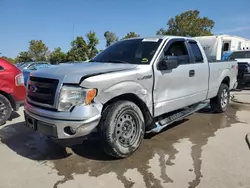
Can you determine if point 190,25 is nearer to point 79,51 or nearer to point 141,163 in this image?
point 79,51

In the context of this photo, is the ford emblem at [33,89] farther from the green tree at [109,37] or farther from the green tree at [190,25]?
the green tree at [109,37]

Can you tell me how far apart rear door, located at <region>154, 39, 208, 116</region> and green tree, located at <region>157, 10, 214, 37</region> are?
3575 centimetres

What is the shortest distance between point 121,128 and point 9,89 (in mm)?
3357

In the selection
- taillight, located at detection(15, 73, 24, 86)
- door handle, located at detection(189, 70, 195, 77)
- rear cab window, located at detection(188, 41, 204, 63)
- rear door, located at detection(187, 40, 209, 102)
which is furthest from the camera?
taillight, located at detection(15, 73, 24, 86)

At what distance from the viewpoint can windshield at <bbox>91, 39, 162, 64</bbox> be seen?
13.7 feet

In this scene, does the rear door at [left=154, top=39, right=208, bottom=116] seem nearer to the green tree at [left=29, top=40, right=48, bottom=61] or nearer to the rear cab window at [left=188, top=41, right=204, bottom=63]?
the rear cab window at [left=188, top=41, right=204, bottom=63]

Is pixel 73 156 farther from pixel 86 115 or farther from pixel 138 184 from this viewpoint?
A: pixel 138 184

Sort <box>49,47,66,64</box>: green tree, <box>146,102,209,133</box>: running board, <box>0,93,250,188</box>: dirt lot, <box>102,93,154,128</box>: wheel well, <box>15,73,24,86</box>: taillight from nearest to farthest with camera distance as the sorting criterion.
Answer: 1. <box>0,93,250,188</box>: dirt lot
2. <box>102,93,154,128</box>: wheel well
3. <box>146,102,209,133</box>: running board
4. <box>15,73,24,86</box>: taillight
5. <box>49,47,66,64</box>: green tree

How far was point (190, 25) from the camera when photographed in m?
39.3

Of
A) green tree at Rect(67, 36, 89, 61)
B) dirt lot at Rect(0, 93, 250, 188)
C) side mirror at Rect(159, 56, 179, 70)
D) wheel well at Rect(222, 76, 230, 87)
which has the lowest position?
dirt lot at Rect(0, 93, 250, 188)

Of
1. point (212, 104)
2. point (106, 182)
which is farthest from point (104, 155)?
point (212, 104)

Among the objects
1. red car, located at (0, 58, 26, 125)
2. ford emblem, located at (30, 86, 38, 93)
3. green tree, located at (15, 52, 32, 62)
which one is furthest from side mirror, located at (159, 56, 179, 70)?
green tree, located at (15, 52, 32, 62)

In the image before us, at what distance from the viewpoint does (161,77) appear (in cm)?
409

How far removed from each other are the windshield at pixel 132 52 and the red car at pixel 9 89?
2243mm
